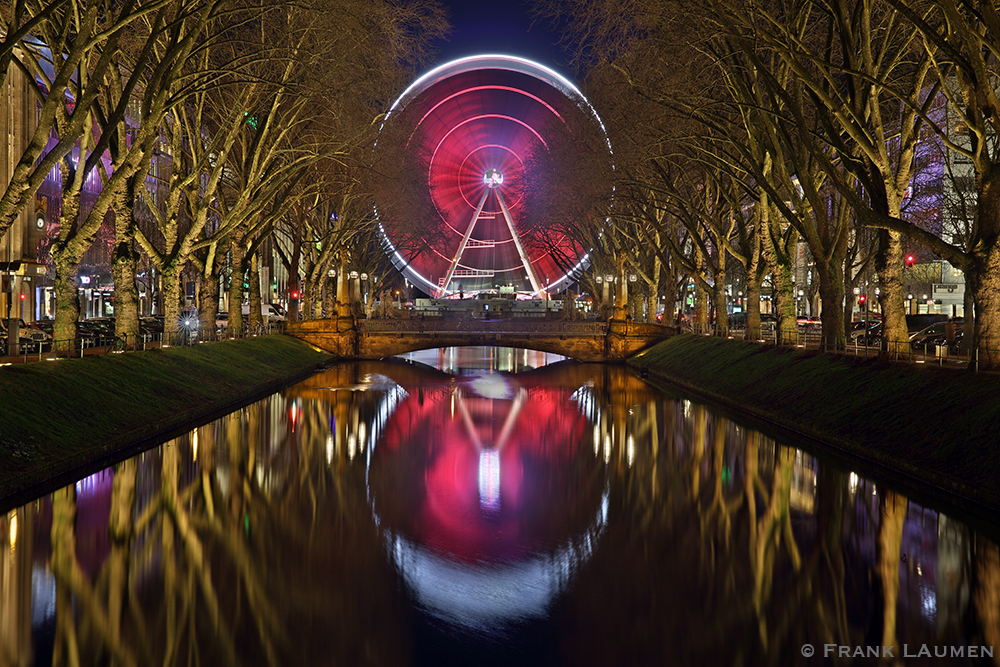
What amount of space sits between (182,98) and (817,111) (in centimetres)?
1868

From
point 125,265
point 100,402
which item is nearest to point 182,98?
point 125,265

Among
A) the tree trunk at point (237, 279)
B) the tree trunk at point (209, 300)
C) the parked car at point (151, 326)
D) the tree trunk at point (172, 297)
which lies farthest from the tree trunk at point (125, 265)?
the parked car at point (151, 326)

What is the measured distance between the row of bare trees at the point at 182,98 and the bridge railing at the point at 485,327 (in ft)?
66.8

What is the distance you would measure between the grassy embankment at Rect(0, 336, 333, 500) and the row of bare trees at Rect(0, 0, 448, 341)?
2.47m

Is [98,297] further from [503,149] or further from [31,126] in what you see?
[503,149]

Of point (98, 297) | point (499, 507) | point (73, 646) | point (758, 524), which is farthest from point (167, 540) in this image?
point (98, 297)

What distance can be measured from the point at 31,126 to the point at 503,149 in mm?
82761

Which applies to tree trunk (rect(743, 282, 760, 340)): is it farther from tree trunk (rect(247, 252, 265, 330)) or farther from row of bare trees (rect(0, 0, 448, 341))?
tree trunk (rect(247, 252, 265, 330))

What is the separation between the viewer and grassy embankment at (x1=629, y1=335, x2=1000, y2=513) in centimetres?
1730

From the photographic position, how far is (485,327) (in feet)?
221

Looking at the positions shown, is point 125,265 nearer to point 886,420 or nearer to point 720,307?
point 886,420

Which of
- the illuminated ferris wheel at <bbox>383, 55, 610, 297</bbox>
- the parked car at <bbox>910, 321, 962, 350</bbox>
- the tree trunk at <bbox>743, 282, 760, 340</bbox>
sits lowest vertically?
the parked car at <bbox>910, 321, 962, 350</bbox>

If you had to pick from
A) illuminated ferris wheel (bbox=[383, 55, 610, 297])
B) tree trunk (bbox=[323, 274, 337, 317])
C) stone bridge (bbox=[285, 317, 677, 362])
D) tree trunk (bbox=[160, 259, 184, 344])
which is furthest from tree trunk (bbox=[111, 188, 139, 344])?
illuminated ferris wheel (bbox=[383, 55, 610, 297])

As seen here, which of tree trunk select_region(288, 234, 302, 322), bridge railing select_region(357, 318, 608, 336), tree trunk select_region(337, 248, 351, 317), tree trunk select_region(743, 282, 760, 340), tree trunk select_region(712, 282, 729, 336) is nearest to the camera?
tree trunk select_region(743, 282, 760, 340)
